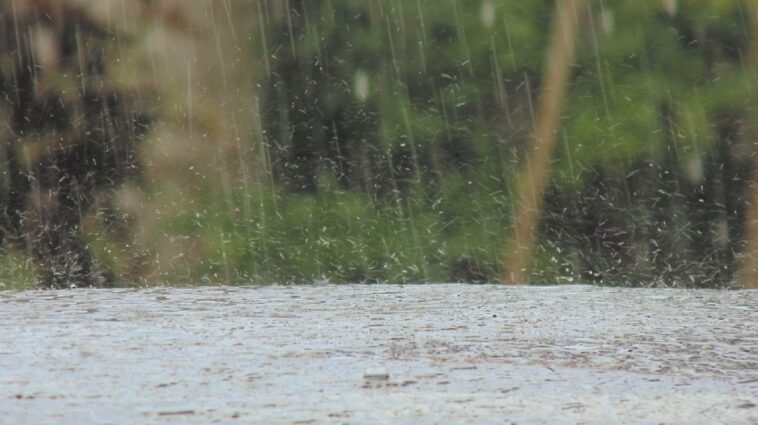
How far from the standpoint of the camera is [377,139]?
19.4ft

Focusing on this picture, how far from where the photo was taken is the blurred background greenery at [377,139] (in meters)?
5.75

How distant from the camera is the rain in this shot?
574 cm

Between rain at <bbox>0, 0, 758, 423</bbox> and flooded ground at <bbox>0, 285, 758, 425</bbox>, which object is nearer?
flooded ground at <bbox>0, 285, 758, 425</bbox>

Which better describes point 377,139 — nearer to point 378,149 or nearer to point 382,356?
point 378,149

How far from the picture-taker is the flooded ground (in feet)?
10.3

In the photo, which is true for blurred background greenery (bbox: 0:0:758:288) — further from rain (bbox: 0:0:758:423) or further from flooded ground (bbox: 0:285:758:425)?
flooded ground (bbox: 0:285:758:425)

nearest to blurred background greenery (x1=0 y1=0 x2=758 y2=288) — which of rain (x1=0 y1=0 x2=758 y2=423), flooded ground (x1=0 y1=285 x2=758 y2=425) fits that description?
rain (x1=0 y1=0 x2=758 y2=423)

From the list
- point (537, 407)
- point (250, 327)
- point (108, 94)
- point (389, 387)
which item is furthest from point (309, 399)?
point (108, 94)

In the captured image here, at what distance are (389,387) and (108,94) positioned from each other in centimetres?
306

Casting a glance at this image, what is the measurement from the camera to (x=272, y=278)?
6039mm

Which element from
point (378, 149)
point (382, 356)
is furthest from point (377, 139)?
point (382, 356)

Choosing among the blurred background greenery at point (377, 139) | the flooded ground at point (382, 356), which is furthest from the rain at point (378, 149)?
the flooded ground at point (382, 356)

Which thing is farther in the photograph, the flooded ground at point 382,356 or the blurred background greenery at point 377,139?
the blurred background greenery at point 377,139

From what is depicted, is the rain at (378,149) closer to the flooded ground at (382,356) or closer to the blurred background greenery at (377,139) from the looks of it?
the blurred background greenery at (377,139)
